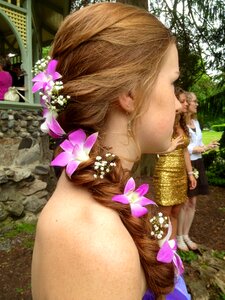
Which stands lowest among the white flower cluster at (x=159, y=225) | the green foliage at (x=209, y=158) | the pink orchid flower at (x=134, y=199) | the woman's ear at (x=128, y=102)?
the green foliage at (x=209, y=158)

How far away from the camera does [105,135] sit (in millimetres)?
1161

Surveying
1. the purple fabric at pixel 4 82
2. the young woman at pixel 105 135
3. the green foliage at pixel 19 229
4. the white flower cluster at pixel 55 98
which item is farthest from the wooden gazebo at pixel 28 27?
the young woman at pixel 105 135

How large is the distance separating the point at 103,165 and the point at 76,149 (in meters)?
0.10

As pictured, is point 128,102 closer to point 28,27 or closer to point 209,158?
point 28,27

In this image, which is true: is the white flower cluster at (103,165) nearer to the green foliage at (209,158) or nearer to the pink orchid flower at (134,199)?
the pink orchid flower at (134,199)

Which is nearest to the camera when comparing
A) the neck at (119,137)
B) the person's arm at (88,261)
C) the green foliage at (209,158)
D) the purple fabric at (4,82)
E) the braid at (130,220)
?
the person's arm at (88,261)

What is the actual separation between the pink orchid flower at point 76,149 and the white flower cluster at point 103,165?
0.12ft

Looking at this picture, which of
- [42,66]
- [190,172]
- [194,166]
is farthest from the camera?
[194,166]

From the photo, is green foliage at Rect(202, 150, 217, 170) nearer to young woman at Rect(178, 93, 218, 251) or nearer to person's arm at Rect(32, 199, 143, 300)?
young woman at Rect(178, 93, 218, 251)

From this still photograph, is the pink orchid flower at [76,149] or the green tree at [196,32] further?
the green tree at [196,32]

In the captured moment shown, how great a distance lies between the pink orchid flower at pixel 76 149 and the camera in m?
1.12

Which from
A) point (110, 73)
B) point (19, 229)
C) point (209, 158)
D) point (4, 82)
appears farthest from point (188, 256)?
point (209, 158)

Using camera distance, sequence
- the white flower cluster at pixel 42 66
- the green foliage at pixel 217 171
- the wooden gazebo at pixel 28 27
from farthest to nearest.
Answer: the green foliage at pixel 217 171
the wooden gazebo at pixel 28 27
the white flower cluster at pixel 42 66

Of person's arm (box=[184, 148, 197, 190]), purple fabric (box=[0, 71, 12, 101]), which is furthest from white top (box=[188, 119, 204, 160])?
purple fabric (box=[0, 71, 12, 101])
